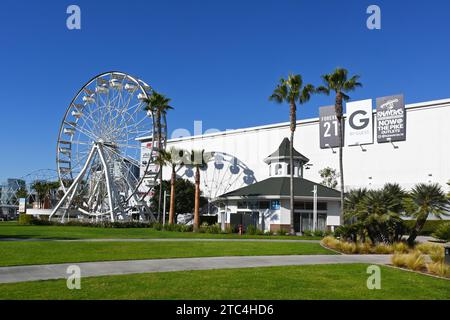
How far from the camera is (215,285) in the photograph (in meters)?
11.4

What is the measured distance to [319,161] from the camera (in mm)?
70500

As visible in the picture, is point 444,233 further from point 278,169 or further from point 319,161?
point 319,161

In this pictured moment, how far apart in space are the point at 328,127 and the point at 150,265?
57.7 m

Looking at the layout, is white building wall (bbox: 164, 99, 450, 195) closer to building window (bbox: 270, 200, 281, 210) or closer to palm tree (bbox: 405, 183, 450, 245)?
building window (bbox: 270, 200, 281, 210)

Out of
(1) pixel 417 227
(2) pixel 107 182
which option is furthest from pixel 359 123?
(1) pixel 417 227

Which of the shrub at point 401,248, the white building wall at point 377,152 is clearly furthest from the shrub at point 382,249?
the white building wall at point 377,152

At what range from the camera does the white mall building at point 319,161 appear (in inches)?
1920

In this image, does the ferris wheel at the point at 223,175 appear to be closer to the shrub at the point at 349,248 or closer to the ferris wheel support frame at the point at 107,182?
the ferris wheel support frame at the point at 107,182

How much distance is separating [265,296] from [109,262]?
7.83m

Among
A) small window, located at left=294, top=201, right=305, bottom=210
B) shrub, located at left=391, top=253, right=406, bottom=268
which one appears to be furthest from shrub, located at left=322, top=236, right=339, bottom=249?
small window, located at left=294, top=201, right=305, bottom=210

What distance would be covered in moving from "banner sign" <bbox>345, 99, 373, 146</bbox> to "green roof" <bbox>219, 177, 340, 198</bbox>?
18.0 m

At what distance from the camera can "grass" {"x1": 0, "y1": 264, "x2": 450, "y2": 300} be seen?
10.1m
